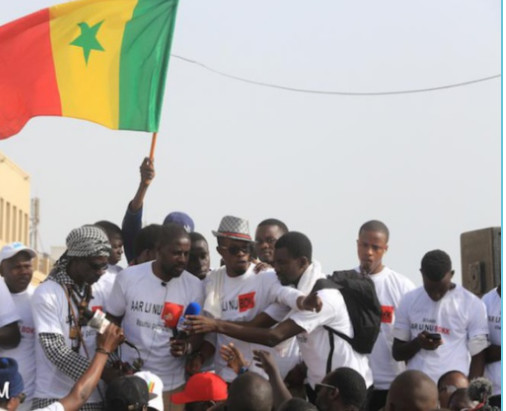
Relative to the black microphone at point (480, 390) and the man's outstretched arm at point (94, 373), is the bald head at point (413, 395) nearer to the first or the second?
the black microphone at point (480, 390)

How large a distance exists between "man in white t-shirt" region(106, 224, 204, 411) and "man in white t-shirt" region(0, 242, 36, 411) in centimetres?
58

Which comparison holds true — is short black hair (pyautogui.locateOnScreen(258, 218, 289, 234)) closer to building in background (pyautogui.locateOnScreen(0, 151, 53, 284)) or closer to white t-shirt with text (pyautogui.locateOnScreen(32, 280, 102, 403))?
white t-shirt with text (pyautogui.locateOnScreen(32, 280, 102, 403))

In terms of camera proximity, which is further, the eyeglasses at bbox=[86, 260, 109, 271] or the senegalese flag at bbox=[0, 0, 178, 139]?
the senegalese flag at bbox=[0, 0, 178, 139]

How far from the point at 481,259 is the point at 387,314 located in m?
2.12

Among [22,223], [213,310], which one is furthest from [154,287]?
[22,223]

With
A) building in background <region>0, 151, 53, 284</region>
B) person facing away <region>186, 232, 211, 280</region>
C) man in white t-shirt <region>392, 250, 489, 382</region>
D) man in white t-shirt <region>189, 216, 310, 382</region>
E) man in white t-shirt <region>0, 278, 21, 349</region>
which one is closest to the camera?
man in white t-shirt <region>0, 278, 21, 349</region>

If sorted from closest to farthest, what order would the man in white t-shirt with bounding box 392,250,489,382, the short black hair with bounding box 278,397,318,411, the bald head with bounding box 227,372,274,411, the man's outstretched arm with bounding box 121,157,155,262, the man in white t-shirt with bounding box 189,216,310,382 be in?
the short black hair with bounding box 278,397,318,411 < the bald head with bounding box 227,372,274,411 < the man in white t-shirt with bounding box 189,216,310,382 < the man in white t-shirt with bounding box 392,250,489,382 < the man's outstretched arm with bounding box 121,157,155,262

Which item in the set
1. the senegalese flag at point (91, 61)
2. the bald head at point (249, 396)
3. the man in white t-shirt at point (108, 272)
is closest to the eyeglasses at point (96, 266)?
the man in white t-shirt at point (108, 272)

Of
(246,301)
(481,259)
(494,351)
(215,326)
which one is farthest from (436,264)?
(481,259)

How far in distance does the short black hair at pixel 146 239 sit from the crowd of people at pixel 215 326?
0.01 meters

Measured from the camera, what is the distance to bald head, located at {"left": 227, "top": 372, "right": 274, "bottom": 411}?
7.63m

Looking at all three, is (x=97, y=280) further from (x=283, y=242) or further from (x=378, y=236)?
(x=378, y=236)

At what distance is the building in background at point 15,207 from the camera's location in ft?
224

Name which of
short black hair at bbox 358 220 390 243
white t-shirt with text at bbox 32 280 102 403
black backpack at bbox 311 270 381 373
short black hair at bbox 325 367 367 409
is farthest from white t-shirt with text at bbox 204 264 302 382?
short black hair at bbox 325 367 367 409
